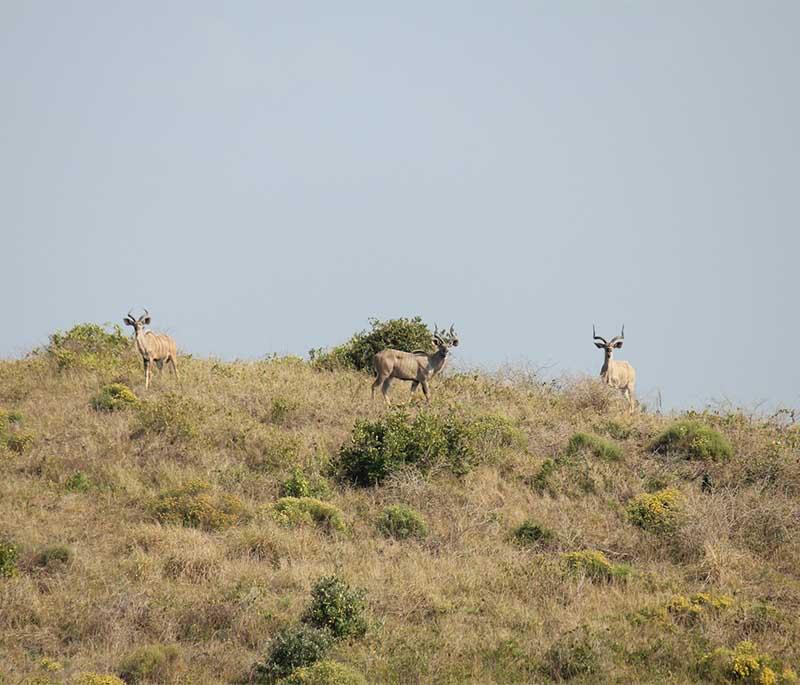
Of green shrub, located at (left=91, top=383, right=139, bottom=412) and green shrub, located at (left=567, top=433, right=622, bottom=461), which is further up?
green shrub, located at (left=91, top=383, right=139, bottom=412)

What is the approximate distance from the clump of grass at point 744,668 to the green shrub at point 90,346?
54.0 ft

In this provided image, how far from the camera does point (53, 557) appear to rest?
15.8m

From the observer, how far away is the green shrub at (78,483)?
18.9 m

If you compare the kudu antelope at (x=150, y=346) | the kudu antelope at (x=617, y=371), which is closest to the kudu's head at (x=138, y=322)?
the kudu antelope at (x=150, y=346)

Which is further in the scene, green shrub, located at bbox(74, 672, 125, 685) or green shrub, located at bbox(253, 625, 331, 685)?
green shrub, located at bbox(253, 625, 331, 685)

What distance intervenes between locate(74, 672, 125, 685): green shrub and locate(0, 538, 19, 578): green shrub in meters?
3.27

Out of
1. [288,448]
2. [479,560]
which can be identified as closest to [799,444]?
[479,560]

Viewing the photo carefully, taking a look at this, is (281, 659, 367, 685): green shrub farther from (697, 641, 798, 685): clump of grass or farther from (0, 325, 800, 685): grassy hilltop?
(697, 641, 798, 685): clump of grass

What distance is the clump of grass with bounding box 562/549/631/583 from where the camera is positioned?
53.0 ft

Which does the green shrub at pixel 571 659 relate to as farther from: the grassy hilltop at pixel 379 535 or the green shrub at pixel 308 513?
the green shrub at pixel 308 513

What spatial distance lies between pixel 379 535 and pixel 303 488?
202 cm

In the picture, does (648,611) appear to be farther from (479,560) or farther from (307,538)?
(307,538)

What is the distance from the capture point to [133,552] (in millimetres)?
16188

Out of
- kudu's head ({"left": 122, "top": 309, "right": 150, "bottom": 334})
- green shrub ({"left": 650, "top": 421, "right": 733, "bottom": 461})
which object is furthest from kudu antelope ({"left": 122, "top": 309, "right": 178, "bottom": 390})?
green shrub ({"left": 650, "top": 421, "right": 733, "bottom": 461})
